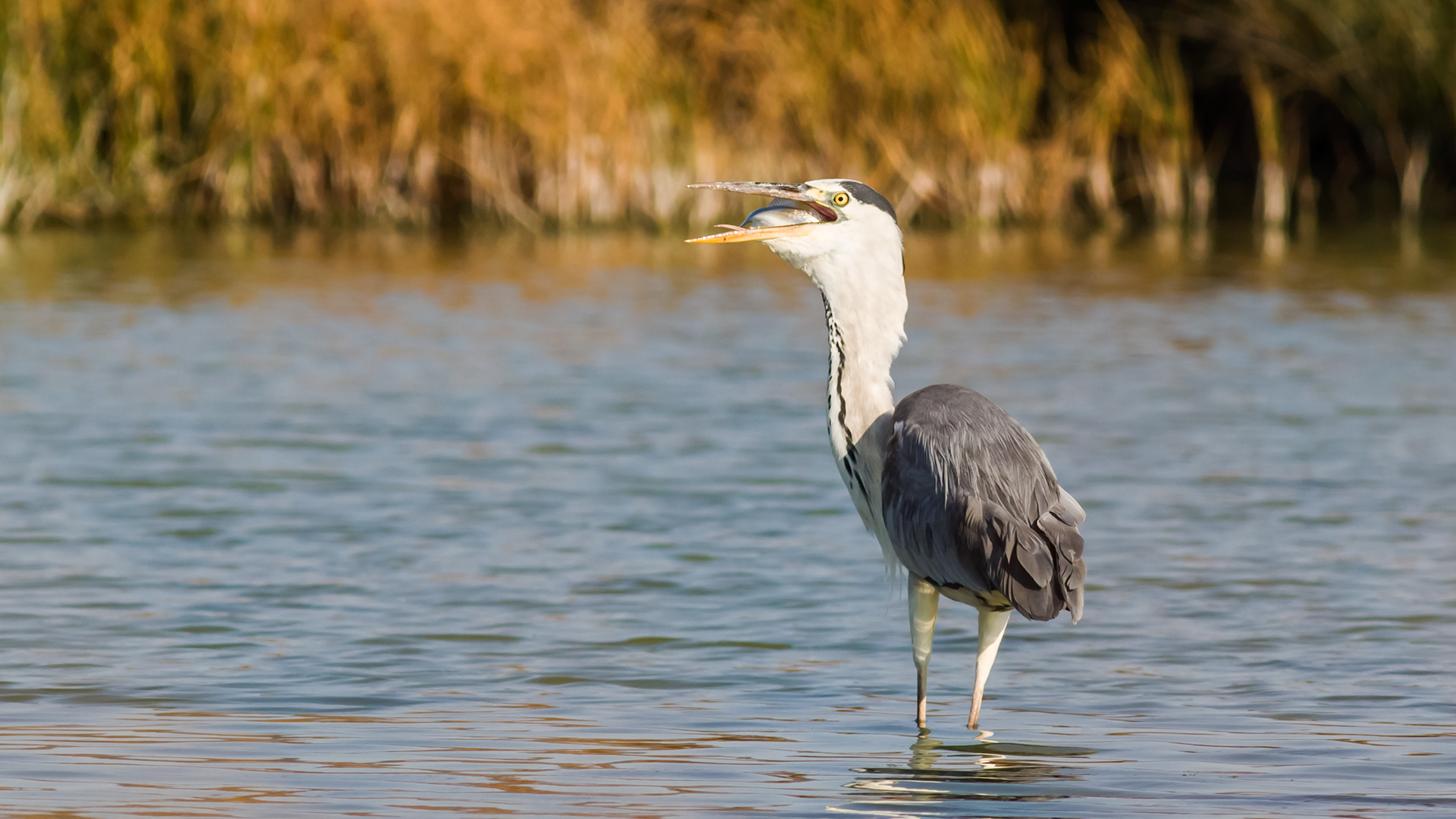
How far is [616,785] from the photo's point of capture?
17.7ft

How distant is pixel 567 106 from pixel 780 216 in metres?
16.8

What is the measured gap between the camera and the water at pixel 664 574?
558cm

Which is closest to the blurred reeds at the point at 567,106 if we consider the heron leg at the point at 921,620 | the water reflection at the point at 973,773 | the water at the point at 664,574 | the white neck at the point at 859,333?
the water at the point at 664,574

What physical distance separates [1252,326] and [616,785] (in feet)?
38.4

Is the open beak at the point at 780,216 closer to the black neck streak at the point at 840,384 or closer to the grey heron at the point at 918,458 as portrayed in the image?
the grey heron at the point at 918,458

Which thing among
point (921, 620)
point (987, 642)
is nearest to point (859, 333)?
point (921, 620)

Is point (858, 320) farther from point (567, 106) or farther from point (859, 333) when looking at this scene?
point (567, 106)

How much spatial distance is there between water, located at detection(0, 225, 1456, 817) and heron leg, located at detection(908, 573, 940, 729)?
244 mm

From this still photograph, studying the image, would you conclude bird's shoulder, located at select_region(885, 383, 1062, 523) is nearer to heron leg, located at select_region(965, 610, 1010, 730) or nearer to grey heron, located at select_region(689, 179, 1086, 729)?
grey heron, located at select_region(689, 179, 1086, 729)

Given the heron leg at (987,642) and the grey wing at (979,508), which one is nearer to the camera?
the grey wing at (979,508)

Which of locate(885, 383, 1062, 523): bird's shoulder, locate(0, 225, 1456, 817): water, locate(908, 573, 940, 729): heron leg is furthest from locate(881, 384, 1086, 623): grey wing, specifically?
locate(0, 225, 1456, 817): water

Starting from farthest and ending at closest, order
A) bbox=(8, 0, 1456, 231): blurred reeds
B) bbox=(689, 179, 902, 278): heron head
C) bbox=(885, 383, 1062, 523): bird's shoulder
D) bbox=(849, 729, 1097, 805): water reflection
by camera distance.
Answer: bbox=(8, 0, 1456, 231): blurred reeds
bbox=(689, 179, 902, 278): heron head
bbox=(885, 383, 1062, 523): bird's shoulder
bbox=(849, 729, 1097, 805): water reflection

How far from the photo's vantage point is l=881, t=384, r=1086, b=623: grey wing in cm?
542

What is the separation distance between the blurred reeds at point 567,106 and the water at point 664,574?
6.01 m
